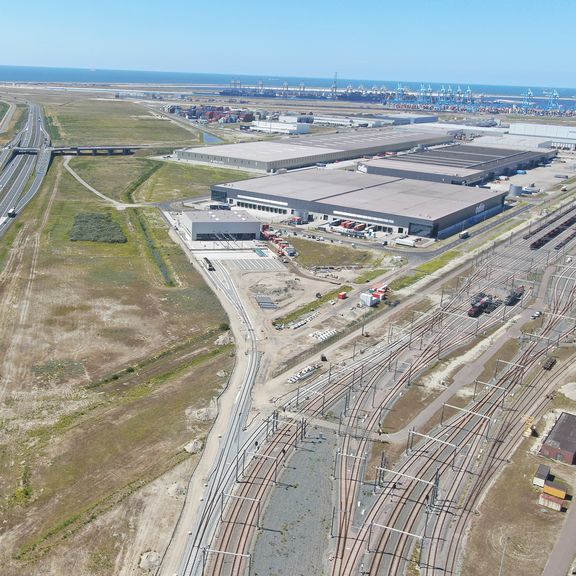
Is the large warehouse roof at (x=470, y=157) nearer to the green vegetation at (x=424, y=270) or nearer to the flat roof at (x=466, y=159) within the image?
the flat roof at (x=466, y=159)

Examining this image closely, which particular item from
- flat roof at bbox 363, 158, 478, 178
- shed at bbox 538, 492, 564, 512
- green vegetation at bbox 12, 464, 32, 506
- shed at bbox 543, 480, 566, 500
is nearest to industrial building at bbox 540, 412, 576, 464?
shed at bbox 543, 480, 566, 500

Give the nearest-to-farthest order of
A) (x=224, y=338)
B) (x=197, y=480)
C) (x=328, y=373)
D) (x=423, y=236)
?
(x=197, y=480), (x=328, y=373), (x=224, y=338), (x=423, y=236)

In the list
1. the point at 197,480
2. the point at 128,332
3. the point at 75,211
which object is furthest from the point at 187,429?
the point at 75,211

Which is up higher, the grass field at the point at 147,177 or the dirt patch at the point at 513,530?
the grass field at the point at 147,177

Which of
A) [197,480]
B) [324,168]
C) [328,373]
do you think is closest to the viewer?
[197,480]

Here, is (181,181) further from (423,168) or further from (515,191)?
(515,191)

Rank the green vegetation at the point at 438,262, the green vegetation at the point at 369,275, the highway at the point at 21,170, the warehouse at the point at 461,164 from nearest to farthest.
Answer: the green vegetation at the point at 369,275, the green vegetation at the point at 438,262, the highway at the point at 21,170, the warehouse at the point at 461,164

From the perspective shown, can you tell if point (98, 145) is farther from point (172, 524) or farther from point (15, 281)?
point (172, 524)

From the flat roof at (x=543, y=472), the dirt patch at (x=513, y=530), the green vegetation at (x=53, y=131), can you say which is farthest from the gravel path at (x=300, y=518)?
the green vegetation at (x=53, y=131)
